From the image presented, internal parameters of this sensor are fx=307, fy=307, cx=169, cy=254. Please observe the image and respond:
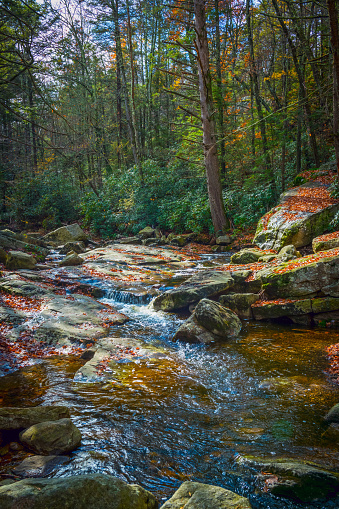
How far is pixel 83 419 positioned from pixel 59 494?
169cm

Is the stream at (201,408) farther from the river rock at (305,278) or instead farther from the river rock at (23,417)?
the river rock at (305,278)

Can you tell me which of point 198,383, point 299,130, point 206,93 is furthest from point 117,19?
point 198,383

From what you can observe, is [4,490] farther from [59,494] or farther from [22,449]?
[22,449]

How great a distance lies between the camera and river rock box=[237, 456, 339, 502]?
248 cm

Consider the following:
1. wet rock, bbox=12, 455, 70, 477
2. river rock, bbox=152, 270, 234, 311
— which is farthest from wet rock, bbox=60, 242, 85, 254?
wet rock, bbox=12, 455, 70, 477

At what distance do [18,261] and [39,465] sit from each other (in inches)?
351

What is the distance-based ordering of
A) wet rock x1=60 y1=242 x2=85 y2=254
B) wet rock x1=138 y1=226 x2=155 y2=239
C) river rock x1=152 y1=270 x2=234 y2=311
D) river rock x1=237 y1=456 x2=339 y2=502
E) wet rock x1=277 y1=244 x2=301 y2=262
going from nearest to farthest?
1. river rock x1=237 y1=456 x2=339 y2=502
2. river rock x1=152 y1=270 x2=234 y2=311
3. wet rock x1=277 y1=244 x2=301 y2=262
4. wet rock x1=60 y1=242 x2=85 y2=254
5. wet rock x1=138 y1=226 x2=155 y2=239

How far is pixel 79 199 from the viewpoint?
2208 centimetres

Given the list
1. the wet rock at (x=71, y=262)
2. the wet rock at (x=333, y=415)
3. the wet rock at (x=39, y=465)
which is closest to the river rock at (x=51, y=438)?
the wet rock at (x=39, y=465)

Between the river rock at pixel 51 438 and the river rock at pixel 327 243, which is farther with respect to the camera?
the river rock at pixel 327 243

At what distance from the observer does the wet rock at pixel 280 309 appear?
6586 mm

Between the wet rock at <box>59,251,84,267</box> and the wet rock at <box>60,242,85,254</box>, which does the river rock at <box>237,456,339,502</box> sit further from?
the wet rock at <box>60,242,85,254</box>

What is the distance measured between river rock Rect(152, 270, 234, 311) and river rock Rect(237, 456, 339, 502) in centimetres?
508

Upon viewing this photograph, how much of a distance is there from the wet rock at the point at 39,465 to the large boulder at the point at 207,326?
3632 millimetres
